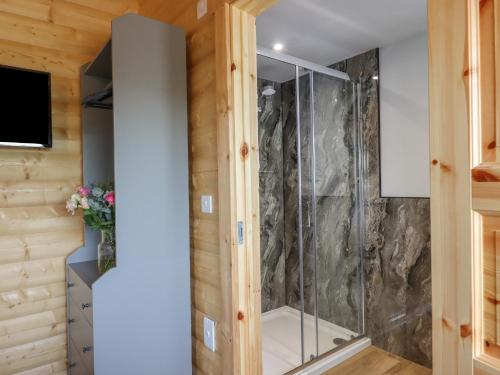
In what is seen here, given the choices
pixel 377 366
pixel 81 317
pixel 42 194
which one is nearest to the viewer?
pixel 81 317

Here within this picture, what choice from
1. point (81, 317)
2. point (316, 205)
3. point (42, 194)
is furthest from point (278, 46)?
point (81, 317)

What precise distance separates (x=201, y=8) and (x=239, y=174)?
878 mm

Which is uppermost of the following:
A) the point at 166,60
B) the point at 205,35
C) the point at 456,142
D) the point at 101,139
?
the point at 205,35

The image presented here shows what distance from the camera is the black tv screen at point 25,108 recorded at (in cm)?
164

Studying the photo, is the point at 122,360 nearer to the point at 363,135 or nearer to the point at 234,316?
the point at 234,316

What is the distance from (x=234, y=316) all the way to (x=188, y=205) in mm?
595

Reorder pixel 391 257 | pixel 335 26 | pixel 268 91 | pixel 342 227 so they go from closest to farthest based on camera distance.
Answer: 1. pixel 335 26
2. pixel 391 257
3. pixel 342 227
4. pixel 268 91

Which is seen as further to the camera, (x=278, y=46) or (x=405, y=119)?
(x=278, y=46)

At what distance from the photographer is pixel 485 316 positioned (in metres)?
0.74

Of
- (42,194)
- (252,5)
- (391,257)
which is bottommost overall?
(391,257)

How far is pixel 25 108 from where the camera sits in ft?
5.56

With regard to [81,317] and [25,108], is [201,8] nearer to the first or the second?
[25,108]

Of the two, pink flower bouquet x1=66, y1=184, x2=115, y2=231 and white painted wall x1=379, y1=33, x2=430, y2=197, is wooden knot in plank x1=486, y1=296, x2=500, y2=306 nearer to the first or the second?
pink flower bouquet x1=66, y1=184, x2=115, y2=231

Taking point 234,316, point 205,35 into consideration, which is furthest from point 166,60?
point 234,316
